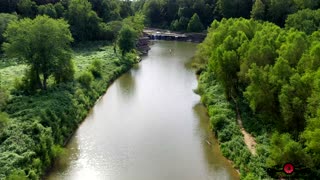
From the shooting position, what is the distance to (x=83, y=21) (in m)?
83.0

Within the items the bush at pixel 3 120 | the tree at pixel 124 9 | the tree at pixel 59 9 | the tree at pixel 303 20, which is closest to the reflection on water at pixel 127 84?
the bush at pixel 3 120

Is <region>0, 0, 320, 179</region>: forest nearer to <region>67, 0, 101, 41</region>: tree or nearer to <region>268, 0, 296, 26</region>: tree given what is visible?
<region>67, 0, 101, 41</region>: tree

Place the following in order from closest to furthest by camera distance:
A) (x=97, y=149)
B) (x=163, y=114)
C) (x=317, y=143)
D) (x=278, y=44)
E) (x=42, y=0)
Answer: (x=317, y=143), (x=97, y=149), (x=278, y=44), (x=163, y=114), (x=42, y=0)

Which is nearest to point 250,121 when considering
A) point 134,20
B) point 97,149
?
point 97,149

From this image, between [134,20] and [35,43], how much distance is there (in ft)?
143

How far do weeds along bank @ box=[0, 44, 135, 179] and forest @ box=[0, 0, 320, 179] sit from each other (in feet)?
0.31

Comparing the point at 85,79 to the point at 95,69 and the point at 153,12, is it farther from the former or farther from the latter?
the point at 153,12

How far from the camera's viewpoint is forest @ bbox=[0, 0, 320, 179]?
29031 millimetres

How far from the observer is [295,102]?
2925 cm

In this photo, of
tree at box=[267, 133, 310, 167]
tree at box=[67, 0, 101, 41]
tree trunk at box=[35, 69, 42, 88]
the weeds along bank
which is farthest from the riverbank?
tree at box=[67, 0, 101, 41]

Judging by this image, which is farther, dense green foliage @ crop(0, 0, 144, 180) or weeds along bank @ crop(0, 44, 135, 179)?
dense green foliage @ crop(0, 0, 144, 180)

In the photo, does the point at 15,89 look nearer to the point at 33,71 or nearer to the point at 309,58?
the point at 33,71

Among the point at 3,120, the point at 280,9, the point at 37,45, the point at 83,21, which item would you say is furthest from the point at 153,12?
the point at 3,120

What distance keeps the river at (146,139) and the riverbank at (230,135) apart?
3.00 feet
